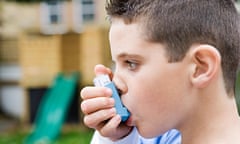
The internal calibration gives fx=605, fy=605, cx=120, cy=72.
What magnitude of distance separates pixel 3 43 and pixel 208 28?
9.58 metres

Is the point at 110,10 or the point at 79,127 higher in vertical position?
the point at 110,10

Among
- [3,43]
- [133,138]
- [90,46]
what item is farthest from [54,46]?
[133,138]

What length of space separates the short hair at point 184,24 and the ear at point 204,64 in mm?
14

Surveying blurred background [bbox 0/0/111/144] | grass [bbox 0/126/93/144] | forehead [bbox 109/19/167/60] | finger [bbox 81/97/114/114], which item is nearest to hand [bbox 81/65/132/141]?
finger [bbox 81/97/114/114]

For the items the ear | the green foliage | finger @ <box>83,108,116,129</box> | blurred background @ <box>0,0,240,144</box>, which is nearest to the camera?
the ear

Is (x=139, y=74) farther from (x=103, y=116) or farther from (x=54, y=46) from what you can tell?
(x=54, y=46)

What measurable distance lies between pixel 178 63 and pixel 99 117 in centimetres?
20

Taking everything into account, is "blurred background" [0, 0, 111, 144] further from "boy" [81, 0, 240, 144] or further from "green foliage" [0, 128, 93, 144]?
"boy" [81, 0, 240, 144]

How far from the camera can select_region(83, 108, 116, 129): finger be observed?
3.66ft

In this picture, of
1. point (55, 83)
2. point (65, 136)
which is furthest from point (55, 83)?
point (65, 136)

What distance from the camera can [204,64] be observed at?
3.37ft

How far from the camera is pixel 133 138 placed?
120cm

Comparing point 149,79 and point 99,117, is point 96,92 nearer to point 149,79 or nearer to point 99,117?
point 99,117

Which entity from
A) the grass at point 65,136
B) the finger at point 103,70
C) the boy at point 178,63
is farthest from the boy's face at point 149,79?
the grass at point 65,136
